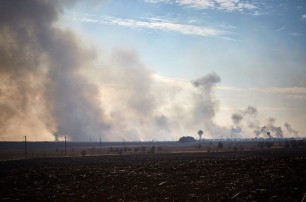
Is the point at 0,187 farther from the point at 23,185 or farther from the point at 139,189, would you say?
the point at 139,189

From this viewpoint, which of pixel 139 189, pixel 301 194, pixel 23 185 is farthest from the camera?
pixel 23 185

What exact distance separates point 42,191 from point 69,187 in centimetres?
232

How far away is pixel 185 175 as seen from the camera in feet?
108

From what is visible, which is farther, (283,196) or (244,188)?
(244,188)

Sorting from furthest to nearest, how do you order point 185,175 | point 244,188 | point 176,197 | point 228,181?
1. point 185,175
2. point 228,181
3. point 244,188
4. point 176,197

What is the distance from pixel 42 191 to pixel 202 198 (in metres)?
13.2

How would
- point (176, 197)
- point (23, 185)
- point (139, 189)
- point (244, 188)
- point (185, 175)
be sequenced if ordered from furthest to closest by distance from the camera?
point (185, 175) < point (23, 185) < point (139, 189) < point (244, 188) < point (176, 197)

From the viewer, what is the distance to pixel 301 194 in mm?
20219

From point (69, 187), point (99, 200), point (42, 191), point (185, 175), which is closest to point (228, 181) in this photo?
point (185, 175)

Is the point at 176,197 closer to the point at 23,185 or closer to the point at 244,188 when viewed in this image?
the point at 244,188

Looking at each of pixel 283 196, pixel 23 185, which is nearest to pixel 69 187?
pixel 23 185

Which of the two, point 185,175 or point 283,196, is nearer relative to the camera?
point 283,196

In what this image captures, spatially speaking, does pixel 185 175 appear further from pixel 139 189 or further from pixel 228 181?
pixel 139 189

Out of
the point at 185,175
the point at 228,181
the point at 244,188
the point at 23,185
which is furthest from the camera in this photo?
the point at 185,175
